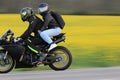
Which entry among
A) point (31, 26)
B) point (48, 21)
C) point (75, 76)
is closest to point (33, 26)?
point (31, 26)

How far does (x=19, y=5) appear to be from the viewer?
38406 millimetres

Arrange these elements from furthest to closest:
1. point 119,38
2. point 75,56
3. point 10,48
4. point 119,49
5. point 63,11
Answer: point 63,11 → point 119,38 → point 119,49 → point 75,56 → point 10,48

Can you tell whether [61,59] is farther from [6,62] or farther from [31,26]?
[6,62]

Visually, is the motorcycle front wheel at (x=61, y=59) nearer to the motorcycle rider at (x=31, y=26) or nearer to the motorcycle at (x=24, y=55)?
the motorcycle at (x=24, y=55)

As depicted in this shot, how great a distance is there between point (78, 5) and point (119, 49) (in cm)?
2149

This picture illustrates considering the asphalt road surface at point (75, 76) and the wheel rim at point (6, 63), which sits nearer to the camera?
the asphalt road surface at point (75, 76)

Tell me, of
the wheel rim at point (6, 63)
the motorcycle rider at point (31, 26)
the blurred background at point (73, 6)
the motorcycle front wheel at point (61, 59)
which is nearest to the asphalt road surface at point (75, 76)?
the motorcycle front wheel at point (61, 59)

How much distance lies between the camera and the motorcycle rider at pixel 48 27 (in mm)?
12609

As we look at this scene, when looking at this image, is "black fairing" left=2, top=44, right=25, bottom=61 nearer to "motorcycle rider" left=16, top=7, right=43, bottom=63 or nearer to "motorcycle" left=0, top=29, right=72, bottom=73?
"motorcycle" left=0, top=29, right=72, bottom=73

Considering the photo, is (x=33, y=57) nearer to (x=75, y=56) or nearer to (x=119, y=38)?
(x=75, y=56)

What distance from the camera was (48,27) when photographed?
12891 millimetres

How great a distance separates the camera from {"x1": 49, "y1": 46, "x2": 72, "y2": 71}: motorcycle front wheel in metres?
12.7

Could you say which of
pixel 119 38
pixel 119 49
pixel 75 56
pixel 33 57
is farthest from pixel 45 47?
pixel 119 38

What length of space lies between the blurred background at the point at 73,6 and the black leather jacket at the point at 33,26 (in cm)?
2432
